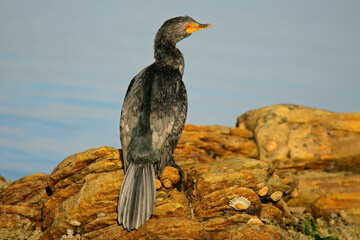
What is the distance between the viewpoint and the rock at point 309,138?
13.8 meters

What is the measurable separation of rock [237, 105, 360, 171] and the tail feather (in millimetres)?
7136

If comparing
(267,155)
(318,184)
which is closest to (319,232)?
(318,184)

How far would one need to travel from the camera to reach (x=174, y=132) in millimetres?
8422

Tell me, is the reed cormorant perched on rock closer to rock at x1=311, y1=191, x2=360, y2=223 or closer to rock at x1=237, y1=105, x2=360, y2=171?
rock at x1=237, y1=105, x2=360, y2=171

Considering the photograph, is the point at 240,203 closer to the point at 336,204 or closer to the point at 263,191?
the point at 263,191

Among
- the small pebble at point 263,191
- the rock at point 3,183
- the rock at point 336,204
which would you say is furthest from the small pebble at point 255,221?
the rock at point 3,183

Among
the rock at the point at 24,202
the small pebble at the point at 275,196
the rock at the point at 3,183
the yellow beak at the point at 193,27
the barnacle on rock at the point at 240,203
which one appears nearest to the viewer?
the barnacle on rock at the point at 240,203

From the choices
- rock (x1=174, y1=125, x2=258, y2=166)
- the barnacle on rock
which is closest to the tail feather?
the barnacle on rock

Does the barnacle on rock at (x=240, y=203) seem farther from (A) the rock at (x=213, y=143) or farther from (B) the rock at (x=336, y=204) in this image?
(B) the rock at (x=336, y=204)

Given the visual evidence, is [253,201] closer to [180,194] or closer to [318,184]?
[180,194]

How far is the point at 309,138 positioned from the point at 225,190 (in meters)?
A: 6.60

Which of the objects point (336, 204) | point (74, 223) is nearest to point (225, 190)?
point (74, 223)

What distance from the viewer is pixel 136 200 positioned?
25.2ft

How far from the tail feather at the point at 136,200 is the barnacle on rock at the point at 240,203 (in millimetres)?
1668
